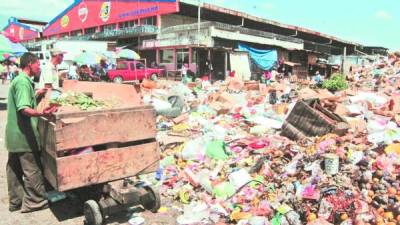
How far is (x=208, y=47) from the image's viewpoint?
28953 millimetres

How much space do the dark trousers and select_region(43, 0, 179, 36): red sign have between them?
104 feet

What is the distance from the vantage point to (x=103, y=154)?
167 inches

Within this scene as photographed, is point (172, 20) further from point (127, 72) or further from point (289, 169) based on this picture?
point (289, 169)

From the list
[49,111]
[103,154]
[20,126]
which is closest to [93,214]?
[103,154]

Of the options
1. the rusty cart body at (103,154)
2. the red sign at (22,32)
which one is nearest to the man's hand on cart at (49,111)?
the rusty cart body at (103,154)

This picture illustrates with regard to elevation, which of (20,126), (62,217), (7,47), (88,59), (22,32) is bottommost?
(62,217)

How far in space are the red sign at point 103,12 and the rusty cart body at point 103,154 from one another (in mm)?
31821

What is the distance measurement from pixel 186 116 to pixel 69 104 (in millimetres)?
5378

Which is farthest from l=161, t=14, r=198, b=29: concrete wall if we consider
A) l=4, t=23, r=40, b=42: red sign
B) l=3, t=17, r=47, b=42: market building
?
l=4, t=23, r=40, b=42: red sign

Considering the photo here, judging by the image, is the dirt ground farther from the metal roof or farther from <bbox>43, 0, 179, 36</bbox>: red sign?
the metal roof

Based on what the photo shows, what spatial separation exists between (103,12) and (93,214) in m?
44.1

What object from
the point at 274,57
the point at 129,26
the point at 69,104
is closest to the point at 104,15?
the point at 129,26

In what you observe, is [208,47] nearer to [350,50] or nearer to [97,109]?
[97,109]

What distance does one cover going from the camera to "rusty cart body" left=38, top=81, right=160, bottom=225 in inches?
159
